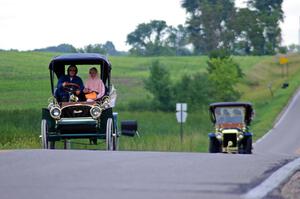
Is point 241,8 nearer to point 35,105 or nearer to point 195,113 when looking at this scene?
point 195,113

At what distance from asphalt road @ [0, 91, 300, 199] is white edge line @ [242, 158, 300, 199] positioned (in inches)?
4.9

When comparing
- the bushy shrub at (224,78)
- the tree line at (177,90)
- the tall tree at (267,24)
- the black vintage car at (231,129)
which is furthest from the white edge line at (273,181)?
the tall tree at (267,24)

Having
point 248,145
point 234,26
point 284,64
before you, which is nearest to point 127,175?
point 248,145

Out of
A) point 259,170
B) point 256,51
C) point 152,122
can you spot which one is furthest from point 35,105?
point 256,51

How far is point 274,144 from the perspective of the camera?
186ft

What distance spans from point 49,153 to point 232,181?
202 inches

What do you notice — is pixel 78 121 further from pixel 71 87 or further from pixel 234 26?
pixel 234 26

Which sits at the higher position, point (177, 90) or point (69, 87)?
point (69, 87)

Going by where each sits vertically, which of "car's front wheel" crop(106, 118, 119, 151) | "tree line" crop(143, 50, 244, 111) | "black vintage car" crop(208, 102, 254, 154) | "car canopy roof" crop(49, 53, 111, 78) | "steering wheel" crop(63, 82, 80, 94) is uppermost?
"car canopy roof" crop(49, 53, 111, 78)

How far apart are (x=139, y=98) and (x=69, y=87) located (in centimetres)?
6129

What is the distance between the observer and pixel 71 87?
74.2ft

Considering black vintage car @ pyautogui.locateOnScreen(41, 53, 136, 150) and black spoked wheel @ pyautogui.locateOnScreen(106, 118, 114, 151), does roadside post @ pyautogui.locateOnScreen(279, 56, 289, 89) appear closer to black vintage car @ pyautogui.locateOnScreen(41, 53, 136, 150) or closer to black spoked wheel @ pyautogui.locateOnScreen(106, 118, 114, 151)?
black vintage car @ pyautogui.locateOnScreen(41, 53, 136, 150)

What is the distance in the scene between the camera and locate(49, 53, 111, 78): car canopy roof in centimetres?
2312

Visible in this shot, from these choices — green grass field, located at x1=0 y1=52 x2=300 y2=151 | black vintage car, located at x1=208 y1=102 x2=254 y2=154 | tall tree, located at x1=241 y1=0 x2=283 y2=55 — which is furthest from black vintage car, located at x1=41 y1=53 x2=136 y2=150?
tall tree, located at x1=241 y1=0 x2=283 y2=55
